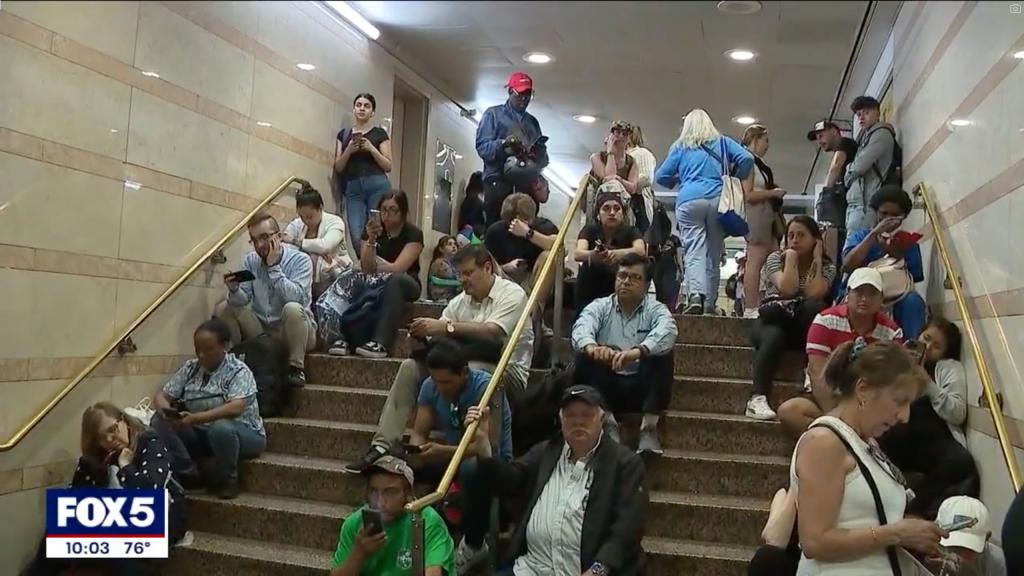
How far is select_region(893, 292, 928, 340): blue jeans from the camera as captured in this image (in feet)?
13.2

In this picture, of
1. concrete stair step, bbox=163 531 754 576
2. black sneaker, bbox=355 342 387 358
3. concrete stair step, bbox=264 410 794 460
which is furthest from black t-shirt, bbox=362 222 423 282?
concrete stair step, bbox=163 531 754 576

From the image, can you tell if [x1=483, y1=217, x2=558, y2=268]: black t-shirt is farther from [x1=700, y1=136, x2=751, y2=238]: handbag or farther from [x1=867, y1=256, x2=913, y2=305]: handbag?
[x1=867, y1=256, x2=913, y2=305]: handbag

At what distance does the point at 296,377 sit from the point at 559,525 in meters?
2.04

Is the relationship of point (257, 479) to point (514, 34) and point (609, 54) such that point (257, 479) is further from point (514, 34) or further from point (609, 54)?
point (609, 54)

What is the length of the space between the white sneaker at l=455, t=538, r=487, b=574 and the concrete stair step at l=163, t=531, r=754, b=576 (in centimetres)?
54

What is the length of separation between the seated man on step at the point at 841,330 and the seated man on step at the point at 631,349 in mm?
530

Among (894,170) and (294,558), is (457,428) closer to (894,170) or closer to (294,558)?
(294,558)

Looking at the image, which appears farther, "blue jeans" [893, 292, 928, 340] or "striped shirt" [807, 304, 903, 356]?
"blue jeans" [893, 292, 928, 340]

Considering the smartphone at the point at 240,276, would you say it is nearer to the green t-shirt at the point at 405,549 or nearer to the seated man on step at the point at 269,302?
the seated man on step at the point at 269,302

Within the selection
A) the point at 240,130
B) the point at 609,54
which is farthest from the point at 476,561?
the point at 609,54

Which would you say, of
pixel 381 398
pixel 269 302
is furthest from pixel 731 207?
pixel 269 302

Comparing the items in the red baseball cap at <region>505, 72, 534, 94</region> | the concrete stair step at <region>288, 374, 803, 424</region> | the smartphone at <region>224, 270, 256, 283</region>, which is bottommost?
the concrete stair step at <region>288, 374, 803, 424</region>

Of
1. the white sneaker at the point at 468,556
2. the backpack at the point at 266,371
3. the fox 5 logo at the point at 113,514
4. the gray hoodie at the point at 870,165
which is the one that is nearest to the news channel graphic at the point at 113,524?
the fox 5 logo at the point at 113,514

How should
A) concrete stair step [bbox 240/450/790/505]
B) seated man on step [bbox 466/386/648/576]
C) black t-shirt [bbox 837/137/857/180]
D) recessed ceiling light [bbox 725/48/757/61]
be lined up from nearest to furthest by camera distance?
seated man on step [bbox 466/386/648/576] → concrete stair step [bbox 240/450/790/505] → black t-shirt [bbox 837/137/857/180] → recessed ceiling light [bbox 725/48/757/61]
